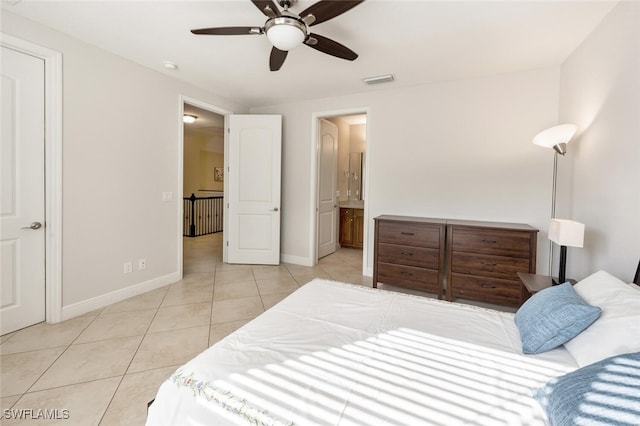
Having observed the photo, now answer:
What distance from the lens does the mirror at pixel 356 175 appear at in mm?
6293

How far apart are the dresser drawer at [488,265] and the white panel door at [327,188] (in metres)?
2.39

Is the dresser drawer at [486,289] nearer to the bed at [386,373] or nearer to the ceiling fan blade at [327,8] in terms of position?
the bed at [386,373]

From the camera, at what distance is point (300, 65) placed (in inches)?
121

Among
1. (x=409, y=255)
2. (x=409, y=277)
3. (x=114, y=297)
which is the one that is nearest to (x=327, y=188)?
(x=409, y=255)

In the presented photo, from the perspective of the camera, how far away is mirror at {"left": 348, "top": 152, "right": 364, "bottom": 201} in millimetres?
6293

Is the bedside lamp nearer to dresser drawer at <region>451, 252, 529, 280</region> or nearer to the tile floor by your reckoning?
dresser drawer at <region>451, 252, 529, 280</region>

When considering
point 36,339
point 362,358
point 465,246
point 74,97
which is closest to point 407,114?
point 465,246

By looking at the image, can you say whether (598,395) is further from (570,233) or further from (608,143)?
(608,143)

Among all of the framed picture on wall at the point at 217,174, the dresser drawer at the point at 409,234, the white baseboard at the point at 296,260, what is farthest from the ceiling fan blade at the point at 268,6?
the framed picture on wall at the point at 217,174

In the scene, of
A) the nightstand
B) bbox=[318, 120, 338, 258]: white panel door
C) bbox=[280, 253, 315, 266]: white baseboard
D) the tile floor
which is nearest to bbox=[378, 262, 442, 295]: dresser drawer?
the tile floor

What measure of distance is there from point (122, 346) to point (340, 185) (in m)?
4.63

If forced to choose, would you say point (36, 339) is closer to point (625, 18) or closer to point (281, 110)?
point (281, 110)

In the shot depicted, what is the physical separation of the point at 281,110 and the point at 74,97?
8.68ft

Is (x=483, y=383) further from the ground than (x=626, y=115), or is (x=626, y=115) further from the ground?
(x=626, y=115)
